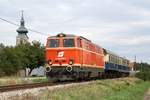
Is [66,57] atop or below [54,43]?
below

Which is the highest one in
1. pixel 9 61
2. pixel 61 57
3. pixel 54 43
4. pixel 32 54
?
pixel 32 54

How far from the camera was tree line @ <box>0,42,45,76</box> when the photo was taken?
83.6 m

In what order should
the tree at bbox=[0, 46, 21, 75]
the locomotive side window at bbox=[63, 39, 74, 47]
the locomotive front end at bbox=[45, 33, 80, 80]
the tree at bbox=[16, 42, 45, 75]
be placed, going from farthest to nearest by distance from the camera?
the tree at bbox=[16, 42, 45, 75], the tree at bbox=[0, 46, 21, 75], the locomotive side window at bbox=[63, 39, 74, 47], the locomotive front end at bbox=[45, 33, 80, 80]

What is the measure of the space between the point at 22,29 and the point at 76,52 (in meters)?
126

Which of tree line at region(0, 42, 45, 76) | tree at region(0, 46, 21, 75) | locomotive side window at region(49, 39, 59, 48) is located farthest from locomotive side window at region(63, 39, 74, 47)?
tree at region(0, 46, 21, 75)

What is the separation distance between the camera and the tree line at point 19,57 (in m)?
83.6

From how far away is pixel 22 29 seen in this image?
158 meters

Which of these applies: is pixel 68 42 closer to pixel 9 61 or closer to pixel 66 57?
pixel 66 57

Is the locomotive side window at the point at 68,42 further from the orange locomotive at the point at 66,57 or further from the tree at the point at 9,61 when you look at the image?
the tree at the point at 9,61

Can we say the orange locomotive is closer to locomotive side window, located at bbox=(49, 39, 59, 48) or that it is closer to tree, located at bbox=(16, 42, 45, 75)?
locomotive side window, located at bbox=(49, 39, 59, 48)

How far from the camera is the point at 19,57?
92.1 m

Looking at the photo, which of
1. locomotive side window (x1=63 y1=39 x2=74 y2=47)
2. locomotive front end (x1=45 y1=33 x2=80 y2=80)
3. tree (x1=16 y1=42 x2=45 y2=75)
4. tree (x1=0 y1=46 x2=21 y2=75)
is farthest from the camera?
tree (x1=16 y1=42 x2=45 y2=75)

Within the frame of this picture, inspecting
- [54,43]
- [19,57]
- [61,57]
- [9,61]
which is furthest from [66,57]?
[19,57]

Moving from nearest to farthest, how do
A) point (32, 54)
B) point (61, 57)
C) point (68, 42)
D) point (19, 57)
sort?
point (61, 57)
point (68, 42)
point (19, 57)
point (32, 54)
